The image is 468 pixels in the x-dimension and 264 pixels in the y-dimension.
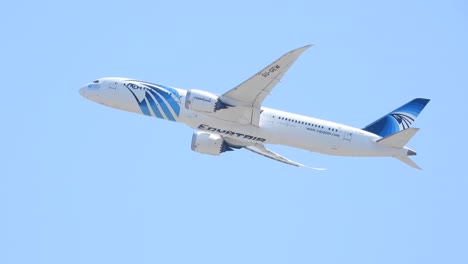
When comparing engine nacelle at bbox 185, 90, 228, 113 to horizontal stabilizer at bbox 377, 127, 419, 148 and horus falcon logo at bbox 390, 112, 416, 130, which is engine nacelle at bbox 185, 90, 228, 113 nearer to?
horizontal stabilizer at bbox 377, 127, 419, 148

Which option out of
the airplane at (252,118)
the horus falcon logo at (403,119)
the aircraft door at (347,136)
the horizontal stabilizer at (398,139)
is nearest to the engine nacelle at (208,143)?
the airplane at (252,118)

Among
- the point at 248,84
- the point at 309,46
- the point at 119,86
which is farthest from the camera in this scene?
the point at 119,86

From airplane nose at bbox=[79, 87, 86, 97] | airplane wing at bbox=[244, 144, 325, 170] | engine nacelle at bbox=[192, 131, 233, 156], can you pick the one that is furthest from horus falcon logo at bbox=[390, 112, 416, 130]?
airplane nose at bbox=[79, 87, 86, 97]

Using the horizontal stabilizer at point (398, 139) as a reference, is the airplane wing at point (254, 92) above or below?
above

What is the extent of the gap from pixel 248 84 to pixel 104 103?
11.8 m

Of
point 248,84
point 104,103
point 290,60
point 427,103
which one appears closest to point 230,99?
point 248,84

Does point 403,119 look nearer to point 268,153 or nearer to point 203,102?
point 268,153

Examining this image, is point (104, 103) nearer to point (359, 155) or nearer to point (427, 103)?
point (359, 155)

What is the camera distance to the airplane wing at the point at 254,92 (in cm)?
5759

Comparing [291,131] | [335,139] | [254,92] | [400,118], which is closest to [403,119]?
[400,118]

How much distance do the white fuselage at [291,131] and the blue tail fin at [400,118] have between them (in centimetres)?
231

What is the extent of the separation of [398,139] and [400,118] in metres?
6.11

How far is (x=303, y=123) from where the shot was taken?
204 ft

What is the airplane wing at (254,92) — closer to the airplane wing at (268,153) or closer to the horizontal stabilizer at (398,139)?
the airplane wing at (268,153)
